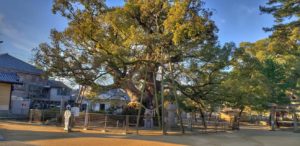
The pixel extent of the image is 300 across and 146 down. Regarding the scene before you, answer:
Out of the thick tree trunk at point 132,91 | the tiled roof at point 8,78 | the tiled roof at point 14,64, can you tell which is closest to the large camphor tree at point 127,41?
the thick tree trunk at point 132,91

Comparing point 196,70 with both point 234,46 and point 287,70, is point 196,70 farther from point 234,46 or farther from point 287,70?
point 287,70

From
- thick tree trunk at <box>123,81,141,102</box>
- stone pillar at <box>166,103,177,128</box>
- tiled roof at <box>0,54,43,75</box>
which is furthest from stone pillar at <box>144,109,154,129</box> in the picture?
tiled roof at <box>0,54,43,75</box>

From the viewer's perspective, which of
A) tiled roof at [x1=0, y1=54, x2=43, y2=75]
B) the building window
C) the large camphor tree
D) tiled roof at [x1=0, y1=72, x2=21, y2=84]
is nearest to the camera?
the large camphor tree

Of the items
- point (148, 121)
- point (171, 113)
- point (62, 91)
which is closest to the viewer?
point (148, 121)

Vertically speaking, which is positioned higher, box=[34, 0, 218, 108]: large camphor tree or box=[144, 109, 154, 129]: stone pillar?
box=[34, 0, 218, 108]: large camphor tree

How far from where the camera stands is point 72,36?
73.0 ft

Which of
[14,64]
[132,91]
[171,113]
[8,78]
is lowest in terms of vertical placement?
[171,113]

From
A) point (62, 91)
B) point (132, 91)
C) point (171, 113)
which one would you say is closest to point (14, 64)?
point (62, 91)

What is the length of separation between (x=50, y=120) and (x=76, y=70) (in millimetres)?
4024

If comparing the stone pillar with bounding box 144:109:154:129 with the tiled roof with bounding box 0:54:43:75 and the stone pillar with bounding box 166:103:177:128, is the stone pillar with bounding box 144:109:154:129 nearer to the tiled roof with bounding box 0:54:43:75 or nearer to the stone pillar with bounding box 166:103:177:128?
the stone pillar with bounding box 166:103:177:128

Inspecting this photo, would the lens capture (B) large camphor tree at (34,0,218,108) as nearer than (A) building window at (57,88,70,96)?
Yes

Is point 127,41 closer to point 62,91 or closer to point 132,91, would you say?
point 132,91

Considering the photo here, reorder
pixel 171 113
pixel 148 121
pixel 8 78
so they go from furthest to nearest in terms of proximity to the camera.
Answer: pixel 171 113, pixel 8 78, pixel 148 121

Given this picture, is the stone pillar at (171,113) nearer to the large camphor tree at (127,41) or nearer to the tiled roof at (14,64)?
the large camphor tree at (127,41)
